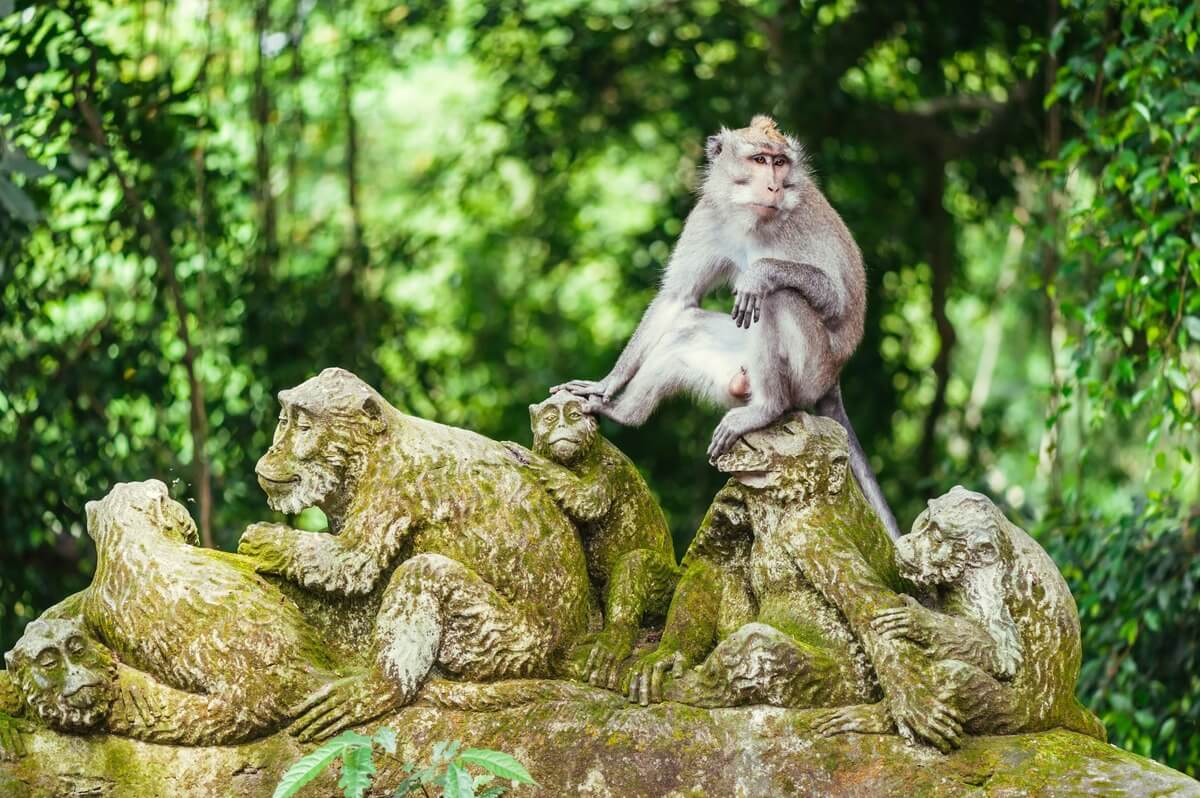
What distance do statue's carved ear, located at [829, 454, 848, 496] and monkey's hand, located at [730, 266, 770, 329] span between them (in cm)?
80

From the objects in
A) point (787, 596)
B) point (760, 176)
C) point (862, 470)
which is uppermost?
point (760, 176)

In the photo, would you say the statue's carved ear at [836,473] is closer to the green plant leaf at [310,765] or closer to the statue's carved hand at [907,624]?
the statue's carved hand at [907,624]

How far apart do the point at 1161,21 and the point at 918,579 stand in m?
3.47

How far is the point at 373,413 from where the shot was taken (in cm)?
468

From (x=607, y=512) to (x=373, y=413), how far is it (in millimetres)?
852

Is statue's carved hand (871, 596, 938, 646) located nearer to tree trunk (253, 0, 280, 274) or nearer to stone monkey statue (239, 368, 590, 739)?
stone monkey statue (239, 368, 590, 739)

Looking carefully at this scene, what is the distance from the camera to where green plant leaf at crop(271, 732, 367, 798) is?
3.72 meters

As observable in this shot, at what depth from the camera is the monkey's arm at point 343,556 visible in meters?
4.52

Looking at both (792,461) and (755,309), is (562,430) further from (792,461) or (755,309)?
(755,309)

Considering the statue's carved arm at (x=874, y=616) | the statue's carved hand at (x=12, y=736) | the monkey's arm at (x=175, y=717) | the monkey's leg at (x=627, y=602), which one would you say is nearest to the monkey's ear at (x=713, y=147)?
Answer: the monkey's leg at (x=627, y=602)

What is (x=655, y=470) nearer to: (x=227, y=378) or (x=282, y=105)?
(x=227, y=378)

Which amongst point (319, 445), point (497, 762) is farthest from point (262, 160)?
point (497, 762)

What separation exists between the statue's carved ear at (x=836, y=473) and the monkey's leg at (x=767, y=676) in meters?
0.55

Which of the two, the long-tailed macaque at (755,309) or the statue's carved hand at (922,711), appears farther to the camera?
the long-tailed macaque at (755,309)
